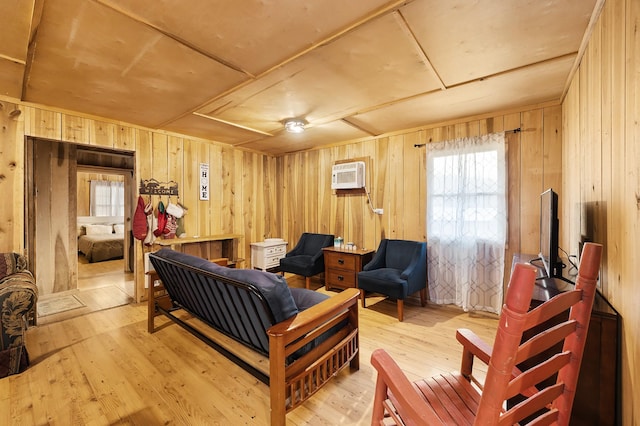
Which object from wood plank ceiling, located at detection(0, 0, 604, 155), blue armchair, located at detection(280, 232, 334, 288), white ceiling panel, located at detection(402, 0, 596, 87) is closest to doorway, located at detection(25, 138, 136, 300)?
wood plank ceiling, located at detection(0, 0, 604, 155)

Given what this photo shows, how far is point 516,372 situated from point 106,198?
945 centimetres

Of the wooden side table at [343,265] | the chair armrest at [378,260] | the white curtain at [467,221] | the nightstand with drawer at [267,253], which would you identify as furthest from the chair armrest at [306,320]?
the nightstand with drawer at [267,253]

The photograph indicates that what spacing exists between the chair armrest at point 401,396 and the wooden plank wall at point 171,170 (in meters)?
3.62

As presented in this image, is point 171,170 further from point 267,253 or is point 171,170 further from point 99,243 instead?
point 99,243

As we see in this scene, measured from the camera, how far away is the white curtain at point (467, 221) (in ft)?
10.1

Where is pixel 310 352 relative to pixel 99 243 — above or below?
below

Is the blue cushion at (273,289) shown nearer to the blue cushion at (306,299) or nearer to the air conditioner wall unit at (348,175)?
the blue cushion at (306,299)

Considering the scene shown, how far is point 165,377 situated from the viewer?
2070mm

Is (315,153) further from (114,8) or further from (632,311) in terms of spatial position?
(632,311)

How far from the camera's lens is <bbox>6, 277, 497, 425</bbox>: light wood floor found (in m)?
1.71

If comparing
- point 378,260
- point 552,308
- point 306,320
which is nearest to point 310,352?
point 306,320

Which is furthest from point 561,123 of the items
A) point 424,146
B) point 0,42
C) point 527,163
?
point 0,42

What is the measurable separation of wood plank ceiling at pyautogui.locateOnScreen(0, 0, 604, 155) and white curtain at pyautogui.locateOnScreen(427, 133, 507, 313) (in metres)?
0.51

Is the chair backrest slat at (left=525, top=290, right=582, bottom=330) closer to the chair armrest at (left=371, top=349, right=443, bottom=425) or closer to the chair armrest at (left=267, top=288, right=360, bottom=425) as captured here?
the chair armrest at (left=371, top=349, right=443, bottom=425)
